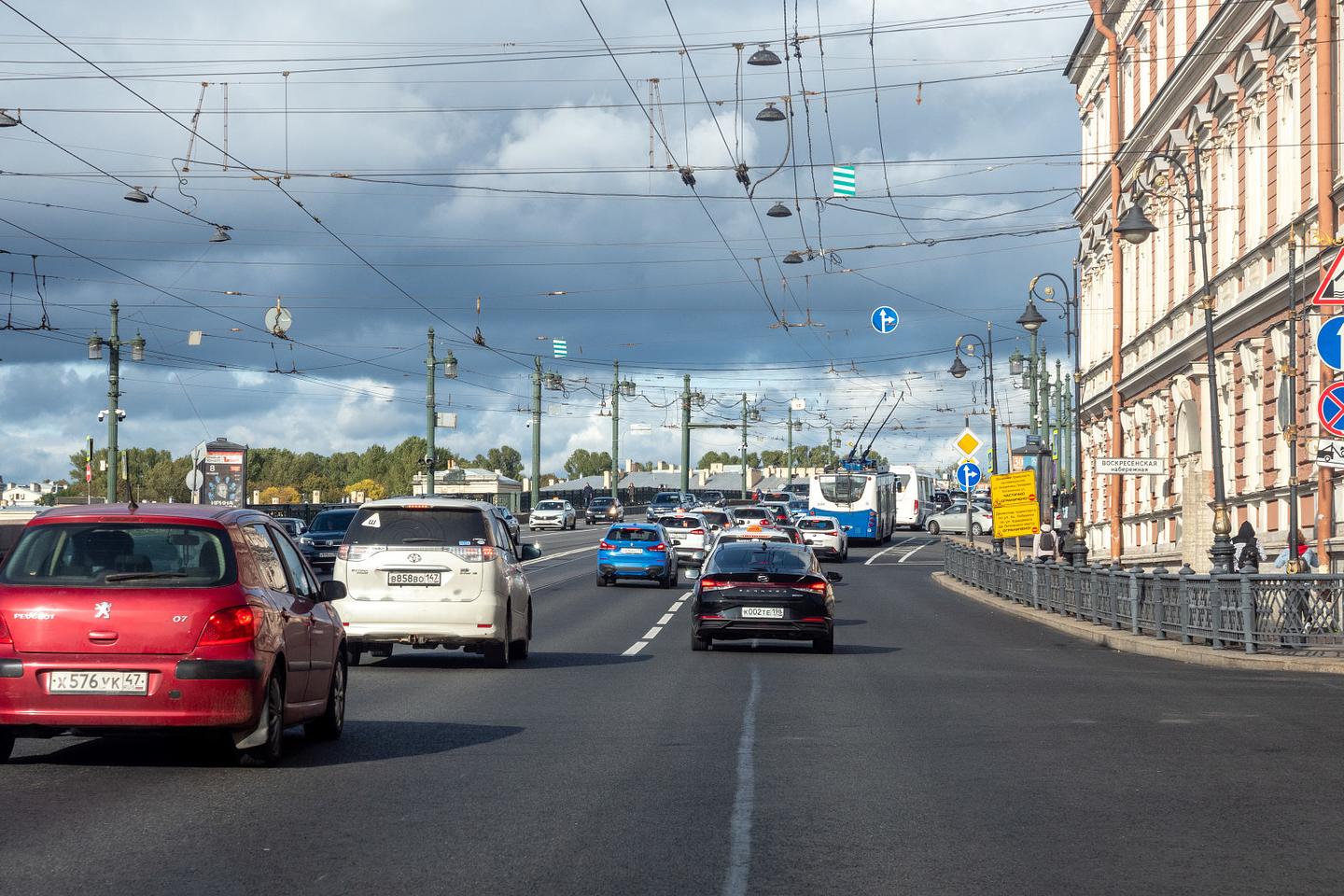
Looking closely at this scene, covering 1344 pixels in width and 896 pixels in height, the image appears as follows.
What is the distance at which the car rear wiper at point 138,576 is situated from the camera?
982 cm

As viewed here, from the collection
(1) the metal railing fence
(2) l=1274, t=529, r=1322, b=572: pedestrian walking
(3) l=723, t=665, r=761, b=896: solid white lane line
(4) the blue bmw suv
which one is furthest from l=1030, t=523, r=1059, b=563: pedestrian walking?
(3) l=723, t=665, r=761, b=896: solid white lane line

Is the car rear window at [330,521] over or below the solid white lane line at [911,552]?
over

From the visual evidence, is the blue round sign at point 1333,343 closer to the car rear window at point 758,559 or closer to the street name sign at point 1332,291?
the street name sign at point 1332,291

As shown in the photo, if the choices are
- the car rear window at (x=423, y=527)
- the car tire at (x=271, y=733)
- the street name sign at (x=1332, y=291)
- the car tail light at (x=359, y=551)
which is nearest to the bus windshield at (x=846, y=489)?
the car rear window at (x=423, y=527)

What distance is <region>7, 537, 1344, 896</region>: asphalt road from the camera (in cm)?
703

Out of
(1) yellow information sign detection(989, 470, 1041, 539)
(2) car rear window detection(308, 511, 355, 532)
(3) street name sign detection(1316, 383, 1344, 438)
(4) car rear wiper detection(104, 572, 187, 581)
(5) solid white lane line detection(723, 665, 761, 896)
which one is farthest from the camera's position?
(2) car rear window detection(308, 511, 355, 532)

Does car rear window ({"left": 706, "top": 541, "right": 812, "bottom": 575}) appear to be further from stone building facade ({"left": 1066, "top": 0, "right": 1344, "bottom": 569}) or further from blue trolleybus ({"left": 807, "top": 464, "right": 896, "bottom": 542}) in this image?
blue trolleybus ({"left": 807, "top": 464, "right": 896, "bottom": 542})

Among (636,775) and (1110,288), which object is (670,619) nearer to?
(636,775)

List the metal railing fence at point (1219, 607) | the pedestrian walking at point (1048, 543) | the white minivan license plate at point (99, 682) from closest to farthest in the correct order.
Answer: the white minivan license plate at point (99, 682)
the metal railing fence at point (1219, 607)
the pedestrian walking at point (1048, 543)

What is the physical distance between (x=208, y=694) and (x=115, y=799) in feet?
3.10

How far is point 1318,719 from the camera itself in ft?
45.0

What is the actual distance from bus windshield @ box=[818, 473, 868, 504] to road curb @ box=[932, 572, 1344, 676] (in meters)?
41.5

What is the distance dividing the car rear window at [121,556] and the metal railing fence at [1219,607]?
555 inches

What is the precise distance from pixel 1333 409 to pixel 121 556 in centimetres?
1283
